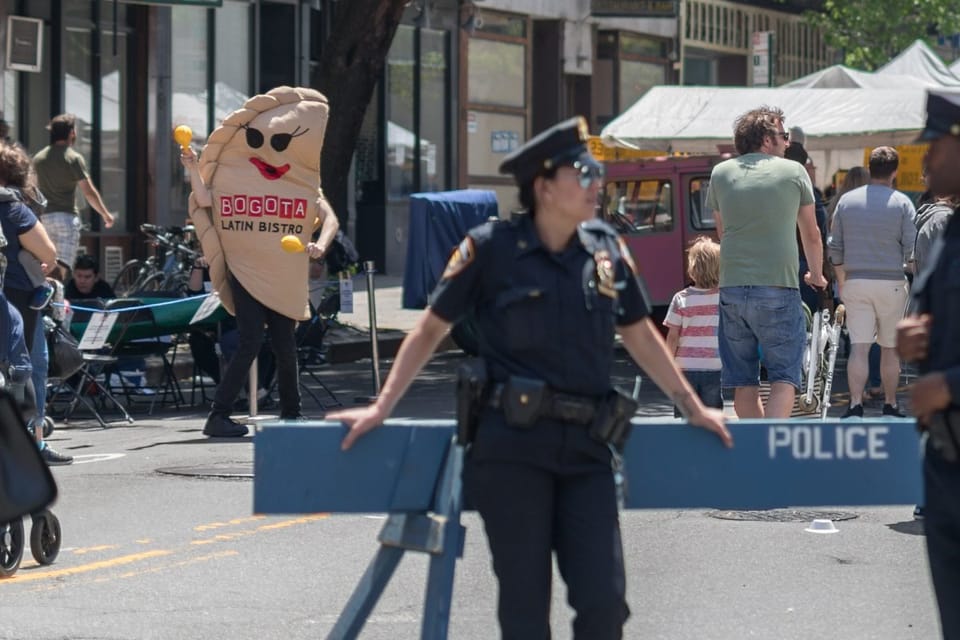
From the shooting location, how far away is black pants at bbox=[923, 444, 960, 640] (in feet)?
14.9

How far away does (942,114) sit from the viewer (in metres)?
4.59

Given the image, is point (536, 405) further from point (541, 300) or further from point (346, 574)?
point (346, 574)

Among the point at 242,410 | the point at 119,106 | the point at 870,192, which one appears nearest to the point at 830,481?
the point at 870,192

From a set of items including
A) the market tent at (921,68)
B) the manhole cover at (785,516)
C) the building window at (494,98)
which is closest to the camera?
the manhole cover at (785,516)

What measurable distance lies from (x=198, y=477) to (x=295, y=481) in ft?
18.7

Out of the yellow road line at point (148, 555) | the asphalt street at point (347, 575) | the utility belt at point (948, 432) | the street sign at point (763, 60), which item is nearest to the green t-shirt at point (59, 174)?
the asphalt street at point (347, 575)

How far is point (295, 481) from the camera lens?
501 centimetres

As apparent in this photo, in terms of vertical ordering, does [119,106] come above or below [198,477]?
above

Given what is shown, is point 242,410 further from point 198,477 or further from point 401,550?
point 401,550

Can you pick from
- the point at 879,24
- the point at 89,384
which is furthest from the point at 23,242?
the point at 879,24

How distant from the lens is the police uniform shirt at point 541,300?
4922mm

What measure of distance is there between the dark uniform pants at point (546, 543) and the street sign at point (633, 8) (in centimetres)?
2542

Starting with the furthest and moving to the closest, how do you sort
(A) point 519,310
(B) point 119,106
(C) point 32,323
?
(B) point 119,106 → (C) point 32,323 → (A) point 519,310

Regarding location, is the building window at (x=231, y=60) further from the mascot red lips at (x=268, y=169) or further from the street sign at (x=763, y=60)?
the mascot red lips at (x=268, y=169)
